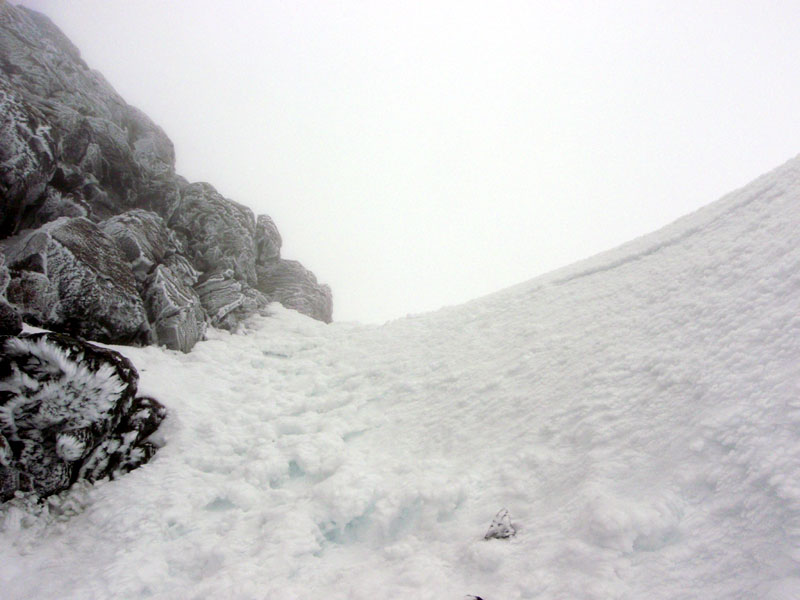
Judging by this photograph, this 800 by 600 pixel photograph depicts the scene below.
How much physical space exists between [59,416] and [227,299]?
8.94 m

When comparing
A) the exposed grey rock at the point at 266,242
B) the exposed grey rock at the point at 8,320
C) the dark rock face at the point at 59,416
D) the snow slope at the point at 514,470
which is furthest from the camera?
the exposed grey rock at the point at 266,242

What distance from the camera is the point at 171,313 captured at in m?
12.1

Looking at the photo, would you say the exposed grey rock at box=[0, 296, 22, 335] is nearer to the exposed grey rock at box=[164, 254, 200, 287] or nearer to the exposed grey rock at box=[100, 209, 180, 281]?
the exposed grey rock at box=[100, 209, 180, 281]

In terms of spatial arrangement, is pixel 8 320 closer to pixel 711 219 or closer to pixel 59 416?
pixel 59 416

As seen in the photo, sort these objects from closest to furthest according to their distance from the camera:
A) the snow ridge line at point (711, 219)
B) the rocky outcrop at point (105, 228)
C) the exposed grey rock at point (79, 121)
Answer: the rocky outcrop at point (105, 228), the snow ridge line at point (711, 219), the exposed grey rock at point (79, 121)

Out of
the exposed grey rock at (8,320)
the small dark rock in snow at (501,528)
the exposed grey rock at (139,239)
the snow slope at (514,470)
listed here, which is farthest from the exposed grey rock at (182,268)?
the small dark rock in snow at (501,528)

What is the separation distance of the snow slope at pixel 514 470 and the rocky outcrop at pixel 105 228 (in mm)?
1724

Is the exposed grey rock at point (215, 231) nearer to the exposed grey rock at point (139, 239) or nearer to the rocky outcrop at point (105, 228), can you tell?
the rocky outcrop at point (105, 228)

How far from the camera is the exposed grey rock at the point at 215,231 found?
17.3 m

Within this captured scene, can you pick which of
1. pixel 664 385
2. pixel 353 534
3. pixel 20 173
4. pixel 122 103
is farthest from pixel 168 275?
pixel 122 103

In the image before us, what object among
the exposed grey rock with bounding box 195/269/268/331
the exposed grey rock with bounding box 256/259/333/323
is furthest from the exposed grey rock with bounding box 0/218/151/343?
the exposed grey rock with bounding box 256/259/333/323

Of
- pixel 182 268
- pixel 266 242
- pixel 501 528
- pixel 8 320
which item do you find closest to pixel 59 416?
pixel 8 320

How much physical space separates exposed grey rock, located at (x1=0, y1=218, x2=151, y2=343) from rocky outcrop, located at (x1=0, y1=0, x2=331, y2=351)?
0.08 feet

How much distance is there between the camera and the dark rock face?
21.4 feet
